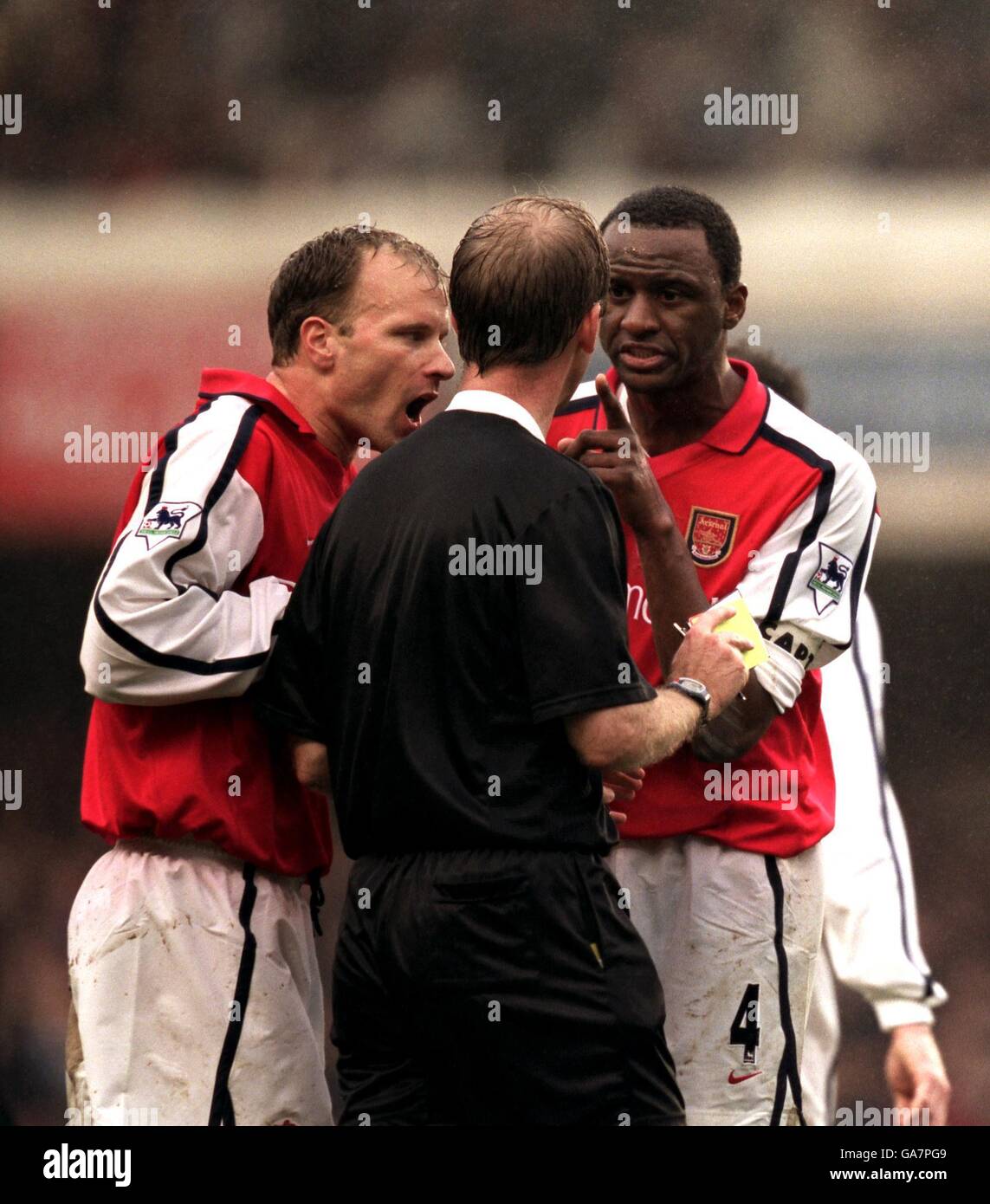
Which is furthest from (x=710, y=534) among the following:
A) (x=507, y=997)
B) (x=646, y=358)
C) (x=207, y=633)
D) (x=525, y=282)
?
(x=507, y=997)

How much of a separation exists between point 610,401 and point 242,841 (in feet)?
2.78

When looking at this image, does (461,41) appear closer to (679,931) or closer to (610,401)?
(610,401)

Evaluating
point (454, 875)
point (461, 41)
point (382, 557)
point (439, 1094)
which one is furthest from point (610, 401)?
point (461, 41)

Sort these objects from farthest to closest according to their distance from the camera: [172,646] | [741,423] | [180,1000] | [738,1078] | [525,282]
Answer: [741,423] → [738,1078] → [180,1000] → [172,646] → [525,282]

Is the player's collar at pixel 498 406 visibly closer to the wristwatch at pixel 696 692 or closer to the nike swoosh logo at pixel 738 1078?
the wristwatch at pixel 696 692

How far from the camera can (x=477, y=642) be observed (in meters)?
2.15

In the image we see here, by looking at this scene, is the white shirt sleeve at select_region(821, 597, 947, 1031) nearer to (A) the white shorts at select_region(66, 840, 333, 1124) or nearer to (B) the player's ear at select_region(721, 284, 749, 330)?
(B) the player's ear at select_region(721, 284, 749, 330)

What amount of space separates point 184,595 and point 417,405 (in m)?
0.55

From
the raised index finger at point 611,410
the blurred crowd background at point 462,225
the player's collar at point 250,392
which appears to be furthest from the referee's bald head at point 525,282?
the blurred crowd background at point 462,225

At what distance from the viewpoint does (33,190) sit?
3.85 meters

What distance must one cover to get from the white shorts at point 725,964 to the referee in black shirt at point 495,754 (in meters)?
0.62

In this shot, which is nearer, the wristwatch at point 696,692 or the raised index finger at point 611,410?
the wristwatch at point 696,692

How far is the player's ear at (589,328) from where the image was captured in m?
2.29

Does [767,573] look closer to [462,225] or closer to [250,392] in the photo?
[250,392]
